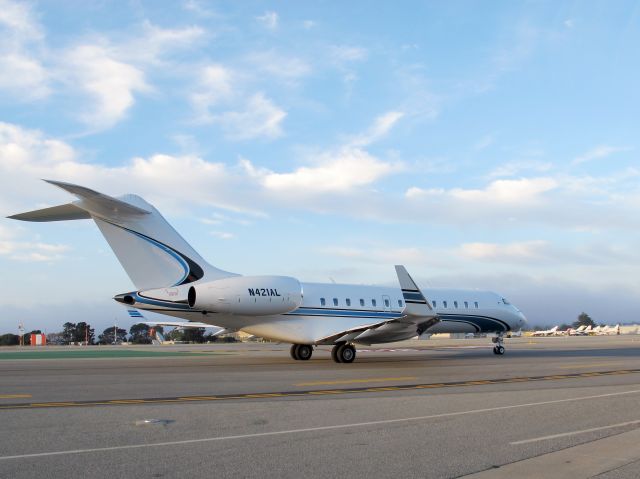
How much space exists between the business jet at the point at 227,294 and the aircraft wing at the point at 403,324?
0.03 meters

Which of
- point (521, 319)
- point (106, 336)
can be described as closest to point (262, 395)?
point (521, 319)

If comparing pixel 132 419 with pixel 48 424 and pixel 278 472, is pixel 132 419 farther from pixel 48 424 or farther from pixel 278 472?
pixel 278 472

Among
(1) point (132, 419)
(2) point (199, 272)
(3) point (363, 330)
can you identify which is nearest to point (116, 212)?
(2) point (199, 272)

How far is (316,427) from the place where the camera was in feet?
27.8

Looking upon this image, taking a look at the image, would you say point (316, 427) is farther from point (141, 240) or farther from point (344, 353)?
point (344, 353)

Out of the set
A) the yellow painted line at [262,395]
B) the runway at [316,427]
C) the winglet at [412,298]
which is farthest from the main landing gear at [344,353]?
the yellow painted line at [262,395]

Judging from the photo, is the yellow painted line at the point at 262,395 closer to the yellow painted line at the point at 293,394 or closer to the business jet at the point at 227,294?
the yellow painted line at the point at 293,394

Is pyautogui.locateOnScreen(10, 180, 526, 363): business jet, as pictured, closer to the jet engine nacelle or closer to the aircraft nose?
the jet engine nacelle

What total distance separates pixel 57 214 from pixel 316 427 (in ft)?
43.7

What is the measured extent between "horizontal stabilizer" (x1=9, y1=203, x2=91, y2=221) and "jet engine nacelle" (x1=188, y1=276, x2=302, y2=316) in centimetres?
404

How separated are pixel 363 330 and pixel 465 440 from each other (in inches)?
562

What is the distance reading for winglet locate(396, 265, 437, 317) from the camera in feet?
68.3

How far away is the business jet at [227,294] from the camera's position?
A: 64.0 feet

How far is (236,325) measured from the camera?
2200 cm
